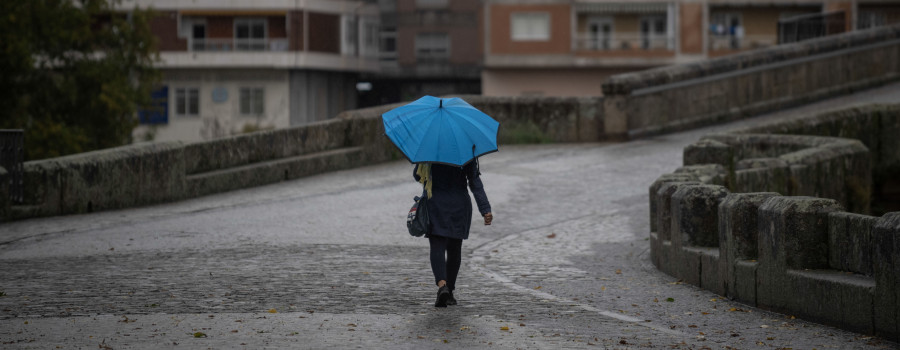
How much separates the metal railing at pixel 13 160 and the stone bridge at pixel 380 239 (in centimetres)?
21

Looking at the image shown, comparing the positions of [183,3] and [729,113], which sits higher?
[183,3]

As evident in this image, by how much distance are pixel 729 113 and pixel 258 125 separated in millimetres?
30506

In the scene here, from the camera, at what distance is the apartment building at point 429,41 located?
63406mm

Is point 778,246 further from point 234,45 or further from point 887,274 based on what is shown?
point 234,45

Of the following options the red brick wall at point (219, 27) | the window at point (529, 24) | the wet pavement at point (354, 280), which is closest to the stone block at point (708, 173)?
the wet pavement at point (354, 280)

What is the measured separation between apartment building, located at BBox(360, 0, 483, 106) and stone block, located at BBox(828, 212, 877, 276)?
2137 inches

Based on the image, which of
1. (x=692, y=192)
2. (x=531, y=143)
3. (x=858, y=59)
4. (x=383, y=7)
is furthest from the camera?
(x=383, y=7)

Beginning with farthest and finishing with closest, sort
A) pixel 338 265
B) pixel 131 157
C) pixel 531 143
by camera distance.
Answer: pixel 531 143 → pixel 131 157 → pixel 338 265

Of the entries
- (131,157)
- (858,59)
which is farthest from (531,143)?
(131,157)

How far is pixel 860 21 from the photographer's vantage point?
2106 inches

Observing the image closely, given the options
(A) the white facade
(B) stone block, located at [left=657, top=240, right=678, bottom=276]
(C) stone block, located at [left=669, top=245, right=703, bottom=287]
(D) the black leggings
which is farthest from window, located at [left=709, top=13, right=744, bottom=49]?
(D) the black leggings

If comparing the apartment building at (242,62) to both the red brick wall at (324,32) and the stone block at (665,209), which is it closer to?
the red brick wall at (324,32)

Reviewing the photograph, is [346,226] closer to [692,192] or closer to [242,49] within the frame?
[692,192]

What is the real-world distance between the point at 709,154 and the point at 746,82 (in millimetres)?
11178
